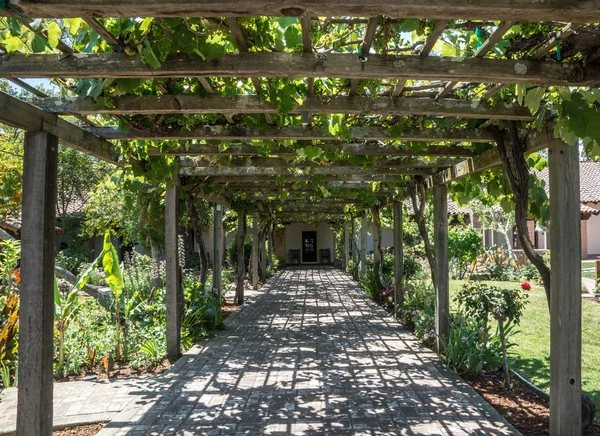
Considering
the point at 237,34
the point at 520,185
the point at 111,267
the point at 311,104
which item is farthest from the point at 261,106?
the point at 111,267

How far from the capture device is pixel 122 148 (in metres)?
5.17

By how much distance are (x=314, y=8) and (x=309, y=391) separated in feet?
13.7

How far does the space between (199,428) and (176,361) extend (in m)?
2.40

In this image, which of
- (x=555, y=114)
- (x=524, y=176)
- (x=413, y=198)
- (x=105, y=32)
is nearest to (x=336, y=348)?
(x=413, y=198)

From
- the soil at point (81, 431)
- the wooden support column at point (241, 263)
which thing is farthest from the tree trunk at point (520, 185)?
the wooden support column at point (241, 263)

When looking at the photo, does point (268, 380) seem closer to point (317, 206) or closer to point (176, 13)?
point (176, 13)

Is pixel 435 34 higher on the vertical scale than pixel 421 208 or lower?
higher

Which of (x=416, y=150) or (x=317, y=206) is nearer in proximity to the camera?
(x=416, y=150)

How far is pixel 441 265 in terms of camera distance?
23.0ft

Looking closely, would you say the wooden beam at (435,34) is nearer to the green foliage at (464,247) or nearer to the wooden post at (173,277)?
the wooden post at (173,277)

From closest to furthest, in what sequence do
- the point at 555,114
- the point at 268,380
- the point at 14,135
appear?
the point at 555,114 < the point at 268,380 < the point at 14,135

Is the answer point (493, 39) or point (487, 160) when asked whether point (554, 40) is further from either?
point (487, 160)

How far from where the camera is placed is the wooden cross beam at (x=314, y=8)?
6.23 feet

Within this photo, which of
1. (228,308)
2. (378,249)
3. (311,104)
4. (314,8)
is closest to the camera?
(314,8)
